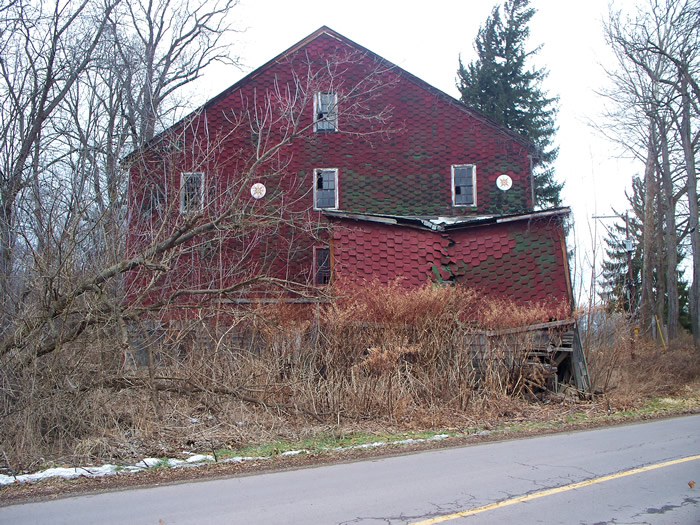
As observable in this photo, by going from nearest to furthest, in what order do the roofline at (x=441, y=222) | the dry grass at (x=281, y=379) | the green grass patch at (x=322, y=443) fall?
1. the green grass patch at (x=322, y=443)
2. the dry grass at (x=281, y=379)
3. the roofline at (x=441, y=222)

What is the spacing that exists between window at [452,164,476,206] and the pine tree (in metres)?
14.3

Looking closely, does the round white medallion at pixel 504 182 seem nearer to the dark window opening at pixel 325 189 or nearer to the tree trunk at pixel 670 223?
the dark window opening at pixel 325 189

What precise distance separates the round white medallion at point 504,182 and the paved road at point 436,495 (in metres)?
14.8

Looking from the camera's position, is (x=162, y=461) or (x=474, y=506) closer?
(x=474, y=506)

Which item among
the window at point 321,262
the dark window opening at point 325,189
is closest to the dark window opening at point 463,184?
the dark window opening at point 325,189

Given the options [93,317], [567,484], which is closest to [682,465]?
[567,484]

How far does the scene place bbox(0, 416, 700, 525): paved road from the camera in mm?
5555

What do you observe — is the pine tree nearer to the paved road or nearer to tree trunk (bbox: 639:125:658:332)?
tree trunk (bbox: 639:125:658:332)

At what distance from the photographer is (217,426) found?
9922 millimetres

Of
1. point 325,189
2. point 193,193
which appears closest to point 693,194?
point 325,189

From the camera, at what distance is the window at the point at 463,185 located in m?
22.4

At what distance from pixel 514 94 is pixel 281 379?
29005 mm

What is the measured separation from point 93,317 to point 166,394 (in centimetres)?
181

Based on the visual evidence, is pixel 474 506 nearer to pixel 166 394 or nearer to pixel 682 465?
pixel 682 465
